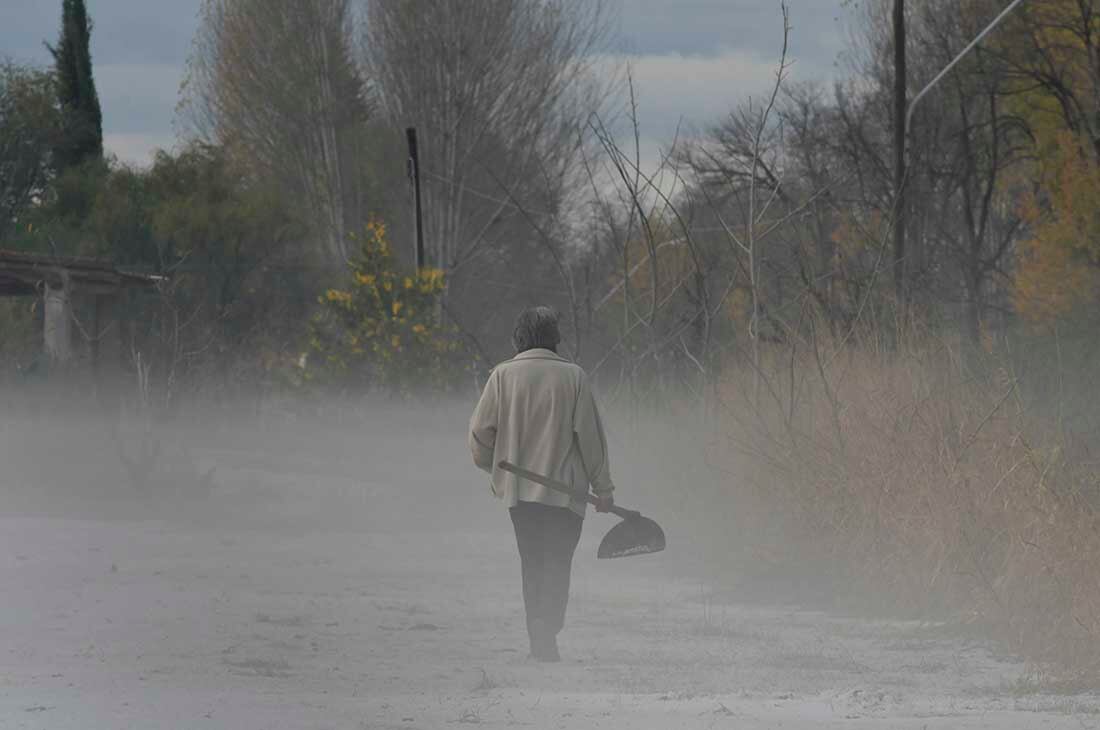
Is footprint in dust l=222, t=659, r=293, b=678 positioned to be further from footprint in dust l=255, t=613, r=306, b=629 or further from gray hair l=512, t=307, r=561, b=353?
gray hair l=512, t=307, r=561, b=353

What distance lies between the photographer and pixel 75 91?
5131 centimetres

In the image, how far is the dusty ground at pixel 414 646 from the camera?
8070 millimetres

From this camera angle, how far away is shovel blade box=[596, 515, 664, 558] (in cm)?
1009

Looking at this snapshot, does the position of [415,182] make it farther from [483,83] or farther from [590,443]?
[590,443]

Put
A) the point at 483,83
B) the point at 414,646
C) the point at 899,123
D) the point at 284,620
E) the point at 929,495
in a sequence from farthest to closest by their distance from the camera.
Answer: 1. the point at 483,83
2. the point at 899,123
3. the point at 929,495
4. the point at 284,620
5. the point at 414,646

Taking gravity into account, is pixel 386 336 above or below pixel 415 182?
below

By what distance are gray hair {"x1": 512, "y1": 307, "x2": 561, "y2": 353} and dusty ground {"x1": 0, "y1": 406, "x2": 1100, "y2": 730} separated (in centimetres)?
162

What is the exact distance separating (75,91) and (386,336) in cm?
2349

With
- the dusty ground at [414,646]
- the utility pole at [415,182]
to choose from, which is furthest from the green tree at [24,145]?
the dusty ground at [414,646]

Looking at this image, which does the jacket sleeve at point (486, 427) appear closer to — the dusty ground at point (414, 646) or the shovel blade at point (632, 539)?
the shovel blade at point (632, 539)

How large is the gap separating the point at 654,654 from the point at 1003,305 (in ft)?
120

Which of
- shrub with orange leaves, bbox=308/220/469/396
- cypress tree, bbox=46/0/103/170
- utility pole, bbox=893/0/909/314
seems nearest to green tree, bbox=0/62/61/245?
cypress tree, bbox=46/0/103/170

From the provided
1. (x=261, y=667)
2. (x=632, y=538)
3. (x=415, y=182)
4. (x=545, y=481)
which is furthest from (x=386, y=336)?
(x=545, y=481)

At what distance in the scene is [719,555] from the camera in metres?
15.2
